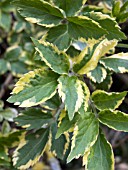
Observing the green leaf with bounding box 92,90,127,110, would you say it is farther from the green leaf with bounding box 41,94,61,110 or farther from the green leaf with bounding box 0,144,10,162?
the green leaf with bounding box 0,144,10,162

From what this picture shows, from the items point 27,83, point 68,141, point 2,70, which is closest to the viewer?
point 27,83

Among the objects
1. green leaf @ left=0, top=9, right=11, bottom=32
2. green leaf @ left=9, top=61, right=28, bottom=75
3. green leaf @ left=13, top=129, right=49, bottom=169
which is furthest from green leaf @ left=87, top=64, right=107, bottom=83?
green leaf @ left=0, top=9, right=11, bottom=32

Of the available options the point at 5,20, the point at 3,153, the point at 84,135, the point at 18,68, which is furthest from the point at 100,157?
the point at 5,20

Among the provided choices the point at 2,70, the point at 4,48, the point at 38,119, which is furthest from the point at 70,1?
the point at 4,48

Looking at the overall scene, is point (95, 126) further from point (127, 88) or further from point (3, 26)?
point (3, 26)

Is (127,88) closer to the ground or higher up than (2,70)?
higher up

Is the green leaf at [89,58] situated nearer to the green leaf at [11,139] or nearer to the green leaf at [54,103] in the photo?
the green leaf at [54,103]
